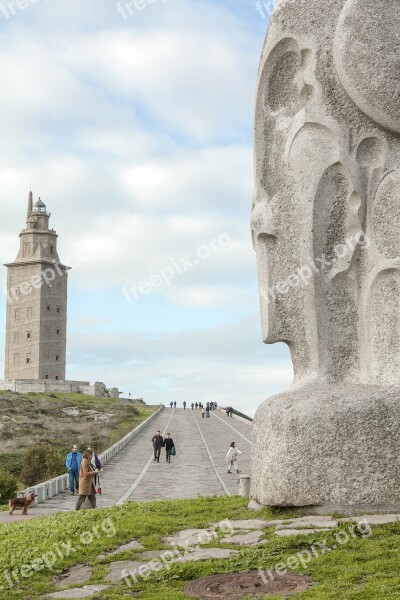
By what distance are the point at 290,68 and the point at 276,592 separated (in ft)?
18.0

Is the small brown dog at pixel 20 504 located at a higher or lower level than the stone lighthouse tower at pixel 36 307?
lower

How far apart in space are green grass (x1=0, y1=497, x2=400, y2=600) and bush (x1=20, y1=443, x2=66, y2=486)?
44.8 feet

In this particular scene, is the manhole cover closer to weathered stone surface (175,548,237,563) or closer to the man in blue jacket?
weathered stone surface (175,548,237,563)

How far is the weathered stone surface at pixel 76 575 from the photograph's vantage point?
698 centimetres

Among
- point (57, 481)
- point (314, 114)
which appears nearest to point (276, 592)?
point (314, 114)

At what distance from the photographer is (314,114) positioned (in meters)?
8.84

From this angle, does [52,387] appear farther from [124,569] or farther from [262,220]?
[124,569]

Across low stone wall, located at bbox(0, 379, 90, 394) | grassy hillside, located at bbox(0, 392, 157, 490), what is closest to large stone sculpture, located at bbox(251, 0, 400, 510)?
grassy hillside, located at bbox(0, 392, 157, 490)

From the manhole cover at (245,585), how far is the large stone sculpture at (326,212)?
5.23 ft

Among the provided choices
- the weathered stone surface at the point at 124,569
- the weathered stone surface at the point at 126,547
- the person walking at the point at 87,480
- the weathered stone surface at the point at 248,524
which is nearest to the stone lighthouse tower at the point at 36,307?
the person walking at the point at 87,480

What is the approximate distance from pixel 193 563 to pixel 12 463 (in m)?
21.9

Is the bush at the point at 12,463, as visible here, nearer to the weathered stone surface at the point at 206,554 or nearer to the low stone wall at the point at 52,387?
the weathered stone surface at the point at 206,554

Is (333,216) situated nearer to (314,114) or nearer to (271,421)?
(314,114)

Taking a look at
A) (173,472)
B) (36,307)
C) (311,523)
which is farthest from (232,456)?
(36,307)
